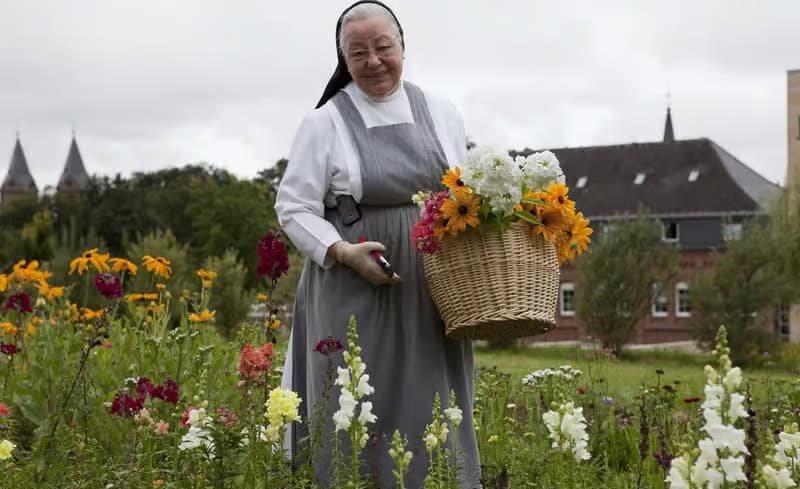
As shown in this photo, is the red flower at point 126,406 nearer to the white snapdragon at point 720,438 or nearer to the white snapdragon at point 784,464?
the white snapdragon at point 784,464

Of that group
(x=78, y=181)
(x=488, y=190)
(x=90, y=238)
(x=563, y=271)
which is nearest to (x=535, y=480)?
(x=488, y=190)

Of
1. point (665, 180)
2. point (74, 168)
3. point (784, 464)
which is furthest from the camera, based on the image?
point (74, 168)

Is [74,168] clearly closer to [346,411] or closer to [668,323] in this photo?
[668,323]

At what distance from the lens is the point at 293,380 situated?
4.37 meters

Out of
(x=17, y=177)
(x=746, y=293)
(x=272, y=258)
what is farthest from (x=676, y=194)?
(x=17, y=177)

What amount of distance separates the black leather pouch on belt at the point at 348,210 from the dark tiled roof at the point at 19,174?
100 m

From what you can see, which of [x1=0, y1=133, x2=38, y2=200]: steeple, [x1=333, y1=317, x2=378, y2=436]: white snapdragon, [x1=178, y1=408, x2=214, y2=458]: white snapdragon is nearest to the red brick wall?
[x1=178, y1=408, x2=214, y2=458]: white snapdragon

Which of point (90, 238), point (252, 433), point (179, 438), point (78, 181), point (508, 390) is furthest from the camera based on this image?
point (78, 181)

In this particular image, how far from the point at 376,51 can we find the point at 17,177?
102 metres

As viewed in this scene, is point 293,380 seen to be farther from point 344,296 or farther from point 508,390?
point 508,390

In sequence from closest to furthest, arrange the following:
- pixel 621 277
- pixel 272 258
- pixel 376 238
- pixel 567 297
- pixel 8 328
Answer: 1. pixel 272 258
2. pixel 376 238
3. pixel 8 328
4. pixel 621 277
5. pixel 567 297

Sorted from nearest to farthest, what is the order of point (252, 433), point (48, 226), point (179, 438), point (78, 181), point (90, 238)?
1. point (252, 433)
2. point (179, 438)
3. point (90, 238)
4. point (48, 226)
5. point (78, 181)

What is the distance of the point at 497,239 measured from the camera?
3732 millimetres

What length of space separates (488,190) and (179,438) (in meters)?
1.44
